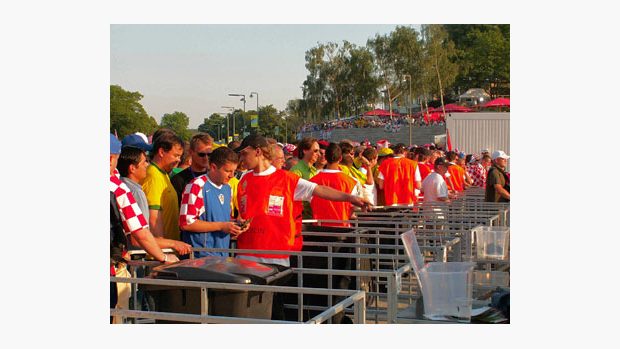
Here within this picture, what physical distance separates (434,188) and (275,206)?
6.14 meters

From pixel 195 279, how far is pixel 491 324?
5.22 feet

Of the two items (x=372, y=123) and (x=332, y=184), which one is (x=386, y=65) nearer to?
(x=372, y=123)

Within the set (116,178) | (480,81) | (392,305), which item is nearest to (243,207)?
(116,178)

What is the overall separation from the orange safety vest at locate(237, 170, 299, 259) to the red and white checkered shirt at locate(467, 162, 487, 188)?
1194 centimetres

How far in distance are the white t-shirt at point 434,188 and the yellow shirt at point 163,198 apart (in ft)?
19.7

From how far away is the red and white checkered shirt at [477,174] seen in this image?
16781mm

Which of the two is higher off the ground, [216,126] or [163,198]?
[216,126]

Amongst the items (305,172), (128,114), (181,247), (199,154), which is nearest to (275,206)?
(181,247)

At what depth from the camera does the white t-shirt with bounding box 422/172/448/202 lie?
1098 cm

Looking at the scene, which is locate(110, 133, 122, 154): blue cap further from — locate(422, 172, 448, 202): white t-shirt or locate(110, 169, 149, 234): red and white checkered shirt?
locate(422, 172, 448, 202): white t-shirt

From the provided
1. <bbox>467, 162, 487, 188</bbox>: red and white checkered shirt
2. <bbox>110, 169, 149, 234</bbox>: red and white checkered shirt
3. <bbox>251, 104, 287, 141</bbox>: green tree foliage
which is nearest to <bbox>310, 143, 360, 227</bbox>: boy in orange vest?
<bbox>110, 169, 149, 234</bbox>: red and white checkered shirt

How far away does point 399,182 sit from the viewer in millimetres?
10828

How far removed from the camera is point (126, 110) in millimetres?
81500

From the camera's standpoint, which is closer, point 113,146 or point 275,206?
point 113,146
